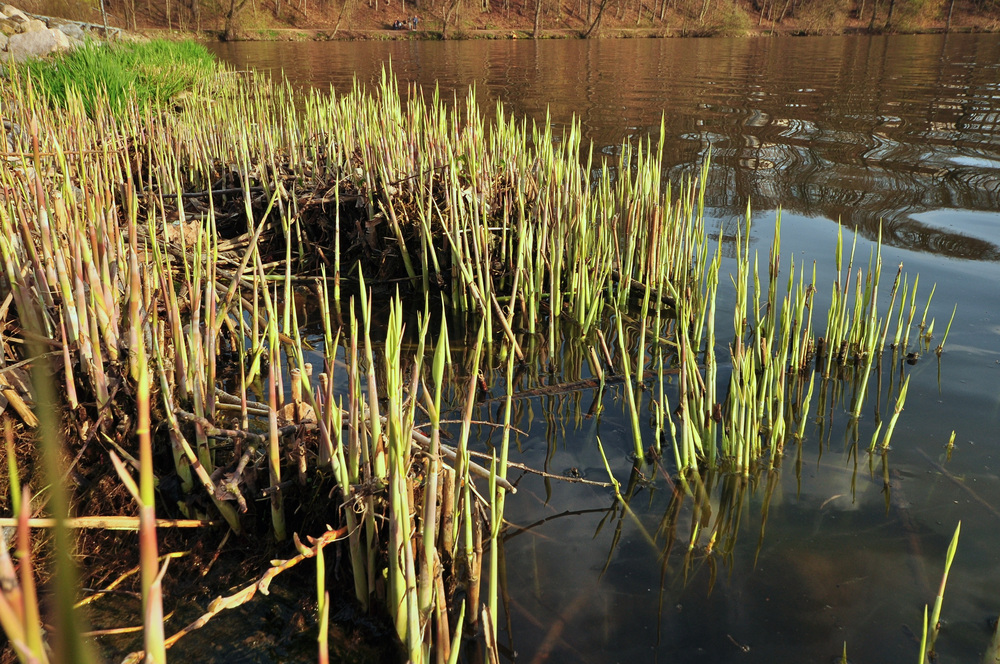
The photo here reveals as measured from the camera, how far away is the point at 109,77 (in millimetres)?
6957

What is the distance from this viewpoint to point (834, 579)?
207 cm

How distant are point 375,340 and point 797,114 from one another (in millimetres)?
10366

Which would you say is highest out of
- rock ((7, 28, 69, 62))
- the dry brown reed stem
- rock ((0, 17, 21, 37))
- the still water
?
rock ((0, 17, 21, 37))

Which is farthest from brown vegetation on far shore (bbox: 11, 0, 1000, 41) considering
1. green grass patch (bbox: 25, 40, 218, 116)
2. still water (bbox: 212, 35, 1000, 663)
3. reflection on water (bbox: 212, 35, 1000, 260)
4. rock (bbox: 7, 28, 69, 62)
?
still water (bbox: 212, 35, 1000, 663)

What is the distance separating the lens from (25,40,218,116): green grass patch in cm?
644

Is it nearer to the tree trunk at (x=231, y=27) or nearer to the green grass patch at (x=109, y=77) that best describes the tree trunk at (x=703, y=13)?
the tree trunk at (x=231, y=27)

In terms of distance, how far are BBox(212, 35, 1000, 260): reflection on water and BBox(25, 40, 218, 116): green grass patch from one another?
2.71 meters

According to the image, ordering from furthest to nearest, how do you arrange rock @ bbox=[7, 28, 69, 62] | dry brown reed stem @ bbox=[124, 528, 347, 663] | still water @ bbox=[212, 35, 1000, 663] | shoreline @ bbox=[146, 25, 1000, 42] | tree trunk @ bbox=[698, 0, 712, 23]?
tree trunk @ bbox=[698, 0, 712, 23] → shoreline @ bbox=[146, 25, 1000, 42] → rock @ bbox=[7, 28, 69, 62] → still water @ bbox=[212, 35, 1000, 663] → dry brown reed stem @ bbox=[124, 528, 347, 663]

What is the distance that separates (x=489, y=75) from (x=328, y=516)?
19.9 metres

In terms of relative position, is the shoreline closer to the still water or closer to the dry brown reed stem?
the still water

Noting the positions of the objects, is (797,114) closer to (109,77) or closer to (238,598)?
(109,77)

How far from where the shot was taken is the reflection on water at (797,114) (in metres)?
6.49

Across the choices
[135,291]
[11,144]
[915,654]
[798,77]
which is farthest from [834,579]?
[798,77]

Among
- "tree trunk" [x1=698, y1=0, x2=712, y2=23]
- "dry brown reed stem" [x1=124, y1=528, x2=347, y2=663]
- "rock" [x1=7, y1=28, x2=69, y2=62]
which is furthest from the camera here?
"tree trunk" [x1=698, y1=0, x2=712, y2=23]
